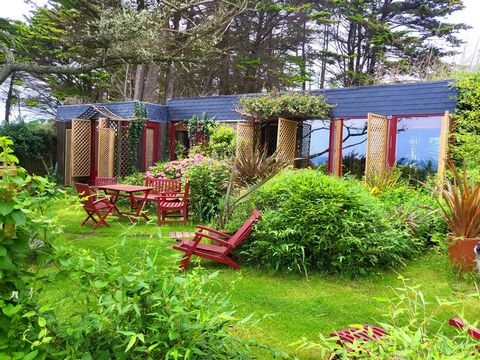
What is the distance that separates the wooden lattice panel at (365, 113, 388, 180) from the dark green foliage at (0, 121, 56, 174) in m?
10.7

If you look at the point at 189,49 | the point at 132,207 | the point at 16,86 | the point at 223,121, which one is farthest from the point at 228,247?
the point at 16,86

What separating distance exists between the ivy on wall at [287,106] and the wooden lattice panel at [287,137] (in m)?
0.21

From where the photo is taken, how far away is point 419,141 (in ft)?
31.9

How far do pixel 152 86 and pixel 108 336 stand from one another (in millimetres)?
16383

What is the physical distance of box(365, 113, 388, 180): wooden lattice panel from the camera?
945 centimetres

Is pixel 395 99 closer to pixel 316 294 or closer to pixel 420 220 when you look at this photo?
pixel 420 220

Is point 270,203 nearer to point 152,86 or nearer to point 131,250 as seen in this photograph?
point 131,250

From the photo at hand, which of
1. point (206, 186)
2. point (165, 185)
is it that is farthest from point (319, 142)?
point (165, 185)

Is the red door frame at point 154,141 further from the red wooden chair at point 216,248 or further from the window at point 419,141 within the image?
the red wooden chair at point 216,248

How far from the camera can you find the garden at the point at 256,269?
1641 millimetres

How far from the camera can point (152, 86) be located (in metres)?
17.2

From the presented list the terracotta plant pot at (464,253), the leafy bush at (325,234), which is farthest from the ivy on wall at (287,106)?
the terracotta plant pot at (464,253)

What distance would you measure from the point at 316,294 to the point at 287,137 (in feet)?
24.6

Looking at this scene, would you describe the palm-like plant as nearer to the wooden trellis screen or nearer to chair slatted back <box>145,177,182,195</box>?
chair slatted back <box>145,177,182,195</box>
